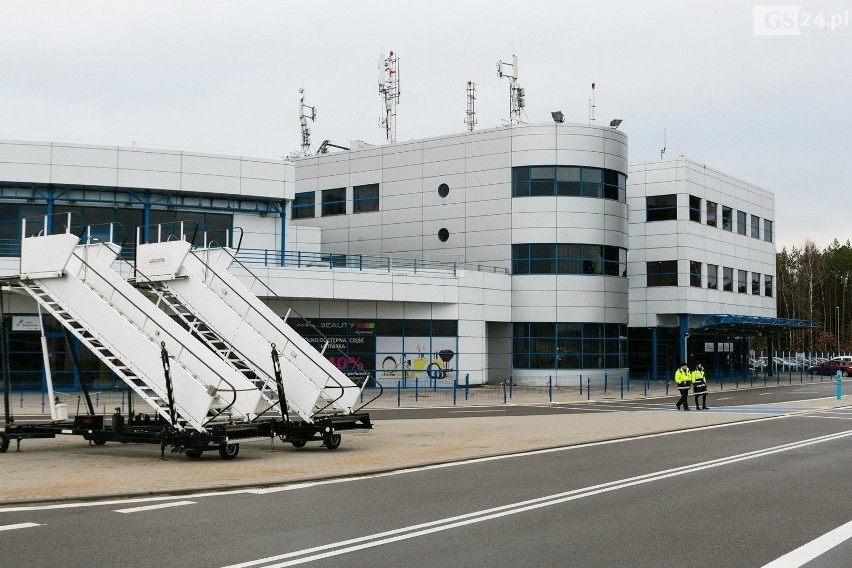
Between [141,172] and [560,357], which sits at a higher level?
[141,172]

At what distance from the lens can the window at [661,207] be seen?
5634 cm

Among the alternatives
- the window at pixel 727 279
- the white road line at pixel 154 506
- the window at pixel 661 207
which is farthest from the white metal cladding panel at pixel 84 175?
the window at pixel 727 279

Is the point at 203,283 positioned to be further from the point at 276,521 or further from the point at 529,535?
the point at 529,535

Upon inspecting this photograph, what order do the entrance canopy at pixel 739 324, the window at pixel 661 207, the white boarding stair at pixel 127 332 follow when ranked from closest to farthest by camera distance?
1. the white boarding stair at pixel 127 332
2. the entrance canopy at pixel 739 324
3. the window at pixel 661 207

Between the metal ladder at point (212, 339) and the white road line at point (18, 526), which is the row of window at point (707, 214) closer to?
the metal ladder at point (212, 339)

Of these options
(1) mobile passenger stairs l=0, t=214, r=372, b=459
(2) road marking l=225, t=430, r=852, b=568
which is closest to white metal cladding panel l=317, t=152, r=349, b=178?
(1) mobile passenger stairs l=0, t=214, r=372, b=459

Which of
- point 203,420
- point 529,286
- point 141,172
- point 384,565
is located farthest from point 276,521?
point 529,286

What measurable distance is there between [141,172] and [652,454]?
99.3 ft

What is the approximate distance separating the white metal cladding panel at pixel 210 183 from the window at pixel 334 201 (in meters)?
13.0

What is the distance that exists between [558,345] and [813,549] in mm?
39174

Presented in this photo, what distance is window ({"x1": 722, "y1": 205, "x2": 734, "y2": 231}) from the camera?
60562mm

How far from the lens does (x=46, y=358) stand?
1823 centimetres

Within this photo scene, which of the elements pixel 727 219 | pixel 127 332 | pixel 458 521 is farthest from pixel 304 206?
pixel 458 521

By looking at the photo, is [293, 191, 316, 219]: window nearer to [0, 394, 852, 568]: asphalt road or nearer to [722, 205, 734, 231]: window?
[722, 205, 734, 231]: window
